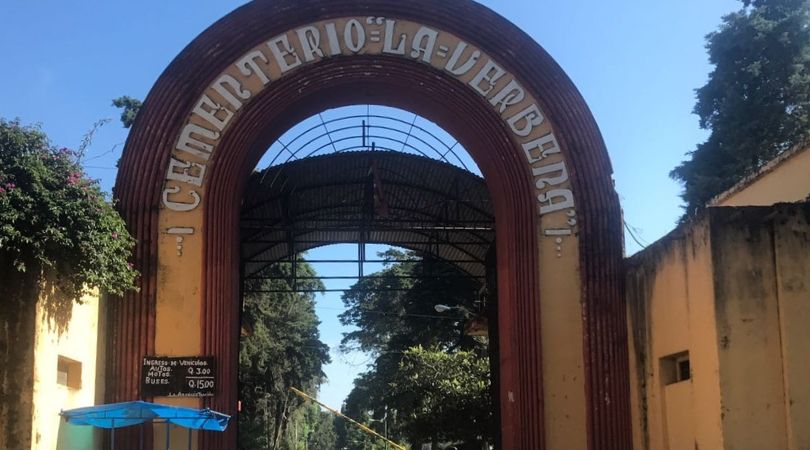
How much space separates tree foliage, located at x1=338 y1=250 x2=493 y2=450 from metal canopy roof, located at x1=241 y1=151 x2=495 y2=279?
61.6 inches

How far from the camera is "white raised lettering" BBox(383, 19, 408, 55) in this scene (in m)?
14.3

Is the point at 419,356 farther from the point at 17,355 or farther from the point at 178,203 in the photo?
the point at 17,355

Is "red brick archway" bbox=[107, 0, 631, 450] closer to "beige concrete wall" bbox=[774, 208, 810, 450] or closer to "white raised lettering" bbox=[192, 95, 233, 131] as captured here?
"white raised lettering" bbox=[192, 95, 233, 131]

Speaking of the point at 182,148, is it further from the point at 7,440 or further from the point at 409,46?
the point at 7,440

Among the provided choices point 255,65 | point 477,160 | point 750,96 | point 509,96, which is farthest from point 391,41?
point 750,96

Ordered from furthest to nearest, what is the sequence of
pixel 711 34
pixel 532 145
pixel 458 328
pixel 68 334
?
1. pixel 458 328
2. pixel 711 34
3. pixel 532 145
4. pixel 68 334

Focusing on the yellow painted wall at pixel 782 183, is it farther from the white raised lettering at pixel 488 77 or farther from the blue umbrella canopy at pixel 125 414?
the blue umbrella canopy at pixel 125 414

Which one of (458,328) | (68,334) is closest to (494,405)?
(68,334)

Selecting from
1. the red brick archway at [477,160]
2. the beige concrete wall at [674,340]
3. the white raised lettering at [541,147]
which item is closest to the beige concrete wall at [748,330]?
the beige concrete wall at [674,340]

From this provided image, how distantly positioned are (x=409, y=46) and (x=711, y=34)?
53.9 ft

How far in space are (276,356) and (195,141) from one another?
30.3 m

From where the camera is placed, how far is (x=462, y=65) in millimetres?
14336

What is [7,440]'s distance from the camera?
9.86 m

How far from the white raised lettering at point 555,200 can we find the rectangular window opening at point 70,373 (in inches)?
283
